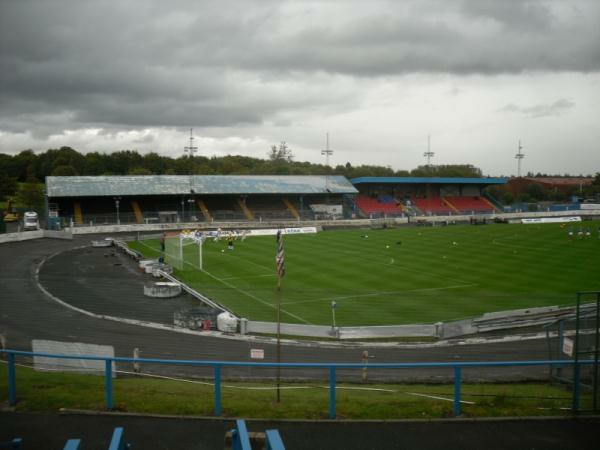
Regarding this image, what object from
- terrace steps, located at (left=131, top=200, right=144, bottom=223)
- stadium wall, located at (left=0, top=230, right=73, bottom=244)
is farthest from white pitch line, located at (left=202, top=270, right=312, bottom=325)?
terrace steps, located at (left=131, top=200, right=144, bottom=223)

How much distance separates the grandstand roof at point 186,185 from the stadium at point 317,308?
146 inches

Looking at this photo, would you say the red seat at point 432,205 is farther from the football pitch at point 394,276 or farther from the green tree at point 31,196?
the green tree at point 31,196

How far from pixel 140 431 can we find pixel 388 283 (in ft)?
71.8

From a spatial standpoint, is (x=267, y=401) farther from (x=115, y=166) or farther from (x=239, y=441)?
(x=115, y=166)

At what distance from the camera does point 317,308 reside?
73.3 ft

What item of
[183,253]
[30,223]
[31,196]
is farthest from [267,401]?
[31,196]

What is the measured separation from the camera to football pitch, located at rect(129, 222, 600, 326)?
22219mm

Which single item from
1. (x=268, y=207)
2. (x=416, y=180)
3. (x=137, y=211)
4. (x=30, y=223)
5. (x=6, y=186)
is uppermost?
(x=416, y=180)

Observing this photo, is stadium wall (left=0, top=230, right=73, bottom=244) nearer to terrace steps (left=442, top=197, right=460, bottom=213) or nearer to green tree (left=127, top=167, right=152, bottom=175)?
green tree (left=127, top=167, right=152, bottom=175)

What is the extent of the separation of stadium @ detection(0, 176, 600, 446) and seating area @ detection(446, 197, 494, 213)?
28.9m

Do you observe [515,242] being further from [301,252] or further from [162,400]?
[162,400]

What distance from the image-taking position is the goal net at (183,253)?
112 feet

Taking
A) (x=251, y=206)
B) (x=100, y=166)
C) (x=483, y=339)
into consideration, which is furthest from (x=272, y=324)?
(x=100, y=166)

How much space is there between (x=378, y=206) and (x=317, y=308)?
63.3m
